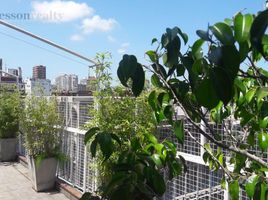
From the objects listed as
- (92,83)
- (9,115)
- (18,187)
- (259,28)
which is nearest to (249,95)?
(259,28)

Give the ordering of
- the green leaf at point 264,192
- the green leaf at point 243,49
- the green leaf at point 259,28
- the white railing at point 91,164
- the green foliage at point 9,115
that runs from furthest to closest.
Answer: the green foliage at point 9,115
the white railing at point 91,164
the green leaf at point 264,192
the green leaf at point 243,49
the green leaf at point 259,28

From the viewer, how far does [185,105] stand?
4.00 feet

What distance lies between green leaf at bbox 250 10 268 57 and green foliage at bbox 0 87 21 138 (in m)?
8.07

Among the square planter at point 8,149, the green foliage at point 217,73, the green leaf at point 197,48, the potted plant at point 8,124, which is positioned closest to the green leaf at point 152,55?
the green foliage at point 217,73

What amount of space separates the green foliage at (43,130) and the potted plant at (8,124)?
1.88m

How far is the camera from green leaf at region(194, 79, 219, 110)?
2.52ft

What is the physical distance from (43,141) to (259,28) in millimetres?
6152

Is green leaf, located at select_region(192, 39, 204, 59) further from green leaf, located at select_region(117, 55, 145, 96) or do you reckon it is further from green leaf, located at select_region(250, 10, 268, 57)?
green leaf, located at select_region(250, 10, 268, 57)

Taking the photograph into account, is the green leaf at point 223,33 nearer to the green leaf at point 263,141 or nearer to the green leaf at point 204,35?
the green leaf at point 204,35

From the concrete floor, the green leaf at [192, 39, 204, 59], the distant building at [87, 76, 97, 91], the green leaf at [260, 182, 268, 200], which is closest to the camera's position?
the green leaf at [192, 39, 204, 59]

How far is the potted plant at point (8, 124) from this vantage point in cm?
856

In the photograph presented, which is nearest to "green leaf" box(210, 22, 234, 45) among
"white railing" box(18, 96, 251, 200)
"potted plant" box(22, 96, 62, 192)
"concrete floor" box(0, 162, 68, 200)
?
"white railing" box(18, 96, 251, 200)

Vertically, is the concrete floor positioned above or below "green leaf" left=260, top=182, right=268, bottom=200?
below

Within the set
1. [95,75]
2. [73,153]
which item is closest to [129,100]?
[95,75]
